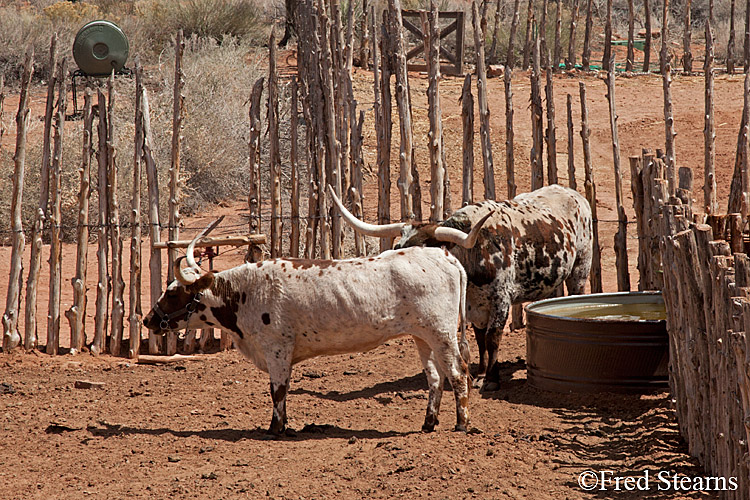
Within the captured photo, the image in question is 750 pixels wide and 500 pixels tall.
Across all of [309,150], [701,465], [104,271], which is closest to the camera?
[701,465]

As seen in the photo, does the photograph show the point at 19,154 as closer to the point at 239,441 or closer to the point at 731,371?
the point at 239,441

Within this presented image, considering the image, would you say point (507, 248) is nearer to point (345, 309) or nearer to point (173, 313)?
point (345, 309)

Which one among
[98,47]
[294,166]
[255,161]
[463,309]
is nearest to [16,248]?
[255,161]

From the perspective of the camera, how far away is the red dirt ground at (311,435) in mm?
5191

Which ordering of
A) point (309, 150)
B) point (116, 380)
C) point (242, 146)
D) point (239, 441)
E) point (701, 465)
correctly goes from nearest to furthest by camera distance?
point (701, 465) < point (239, 441) < point (116, 380) < point (309, 150) < point (242, 146)

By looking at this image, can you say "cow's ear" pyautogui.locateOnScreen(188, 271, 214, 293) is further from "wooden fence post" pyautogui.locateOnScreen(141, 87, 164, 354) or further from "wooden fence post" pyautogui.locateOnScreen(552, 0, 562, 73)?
"wooden fence post" pyautogui.locateOnScreen(552, 0, 562, 73)

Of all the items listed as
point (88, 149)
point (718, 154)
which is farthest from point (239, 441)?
point (718, 154)

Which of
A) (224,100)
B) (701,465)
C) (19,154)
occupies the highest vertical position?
(224,100)

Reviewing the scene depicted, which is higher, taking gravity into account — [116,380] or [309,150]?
[309,150]

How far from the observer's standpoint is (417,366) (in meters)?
8.23

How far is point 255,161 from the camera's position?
9148 millimetres

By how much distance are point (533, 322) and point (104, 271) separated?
414 centimetres

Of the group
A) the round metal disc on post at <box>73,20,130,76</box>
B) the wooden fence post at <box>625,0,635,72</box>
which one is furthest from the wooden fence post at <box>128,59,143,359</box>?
the wooden fence post at <box>625,0,635,72</box>

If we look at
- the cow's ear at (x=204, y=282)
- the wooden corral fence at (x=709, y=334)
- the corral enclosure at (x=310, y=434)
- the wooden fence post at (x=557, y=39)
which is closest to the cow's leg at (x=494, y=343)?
the corral enclosure at (x=310, y=434)
